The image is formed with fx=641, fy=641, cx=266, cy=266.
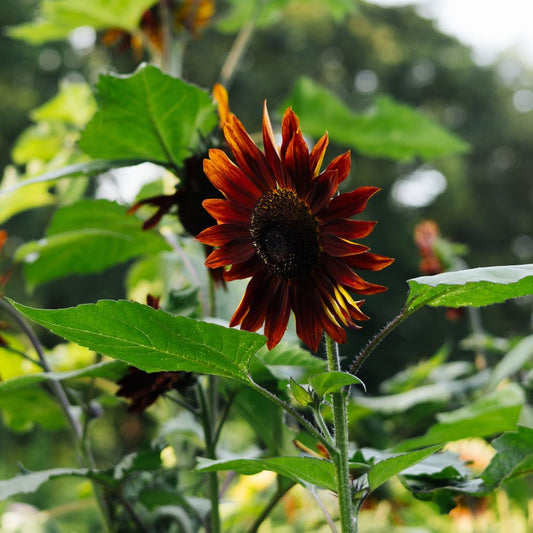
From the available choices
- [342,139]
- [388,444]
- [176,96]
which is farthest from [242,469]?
[342,139]

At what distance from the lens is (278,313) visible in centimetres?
35

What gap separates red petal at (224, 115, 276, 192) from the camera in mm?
336

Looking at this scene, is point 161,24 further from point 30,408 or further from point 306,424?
point 306,424

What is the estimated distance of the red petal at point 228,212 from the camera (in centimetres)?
35

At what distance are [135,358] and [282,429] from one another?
17 centimetres

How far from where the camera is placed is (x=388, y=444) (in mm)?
719

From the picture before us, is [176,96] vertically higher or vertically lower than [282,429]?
higher

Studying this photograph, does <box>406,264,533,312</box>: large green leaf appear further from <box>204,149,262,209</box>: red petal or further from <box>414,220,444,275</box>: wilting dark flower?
<box>414,220,444,275</box>: wilting dark flower

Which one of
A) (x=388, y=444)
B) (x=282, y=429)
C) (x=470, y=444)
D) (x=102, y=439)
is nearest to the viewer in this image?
(x=282, y=429)

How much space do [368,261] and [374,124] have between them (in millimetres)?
506

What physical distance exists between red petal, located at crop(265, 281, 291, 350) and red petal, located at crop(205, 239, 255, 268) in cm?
3

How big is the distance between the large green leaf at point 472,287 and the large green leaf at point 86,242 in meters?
0.31

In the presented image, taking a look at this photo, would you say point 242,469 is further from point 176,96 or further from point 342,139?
point 342,139

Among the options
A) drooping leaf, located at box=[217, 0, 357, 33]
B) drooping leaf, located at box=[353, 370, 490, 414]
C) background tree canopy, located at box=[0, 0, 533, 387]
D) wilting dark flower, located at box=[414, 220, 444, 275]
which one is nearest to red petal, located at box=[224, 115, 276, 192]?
drooping leaf, located at box=[353, 370, 490, 414]
